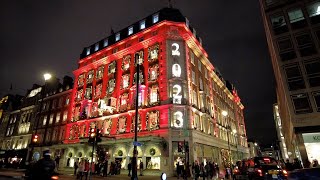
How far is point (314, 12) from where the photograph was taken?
24.6 meters

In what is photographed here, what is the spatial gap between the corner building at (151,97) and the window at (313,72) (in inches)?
559

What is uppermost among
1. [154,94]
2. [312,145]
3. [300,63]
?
[300,63]

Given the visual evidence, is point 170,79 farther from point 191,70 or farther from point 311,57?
point 311,57

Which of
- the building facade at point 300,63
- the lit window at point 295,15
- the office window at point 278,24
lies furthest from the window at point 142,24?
the lit window at point 295,15

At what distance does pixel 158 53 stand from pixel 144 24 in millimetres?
7388

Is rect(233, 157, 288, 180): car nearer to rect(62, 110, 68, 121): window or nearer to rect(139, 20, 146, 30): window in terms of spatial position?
rect(139, 20, 146, 30): window

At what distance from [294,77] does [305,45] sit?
386 centimetres

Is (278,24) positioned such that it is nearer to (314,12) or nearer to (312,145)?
(314,12)

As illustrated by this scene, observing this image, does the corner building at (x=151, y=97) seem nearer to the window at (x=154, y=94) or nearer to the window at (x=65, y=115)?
the window at (x=154, y=94)

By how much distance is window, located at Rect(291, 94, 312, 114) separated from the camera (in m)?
22.4

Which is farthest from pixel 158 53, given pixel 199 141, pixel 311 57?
pixel 311 57

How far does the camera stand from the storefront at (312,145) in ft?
68.6

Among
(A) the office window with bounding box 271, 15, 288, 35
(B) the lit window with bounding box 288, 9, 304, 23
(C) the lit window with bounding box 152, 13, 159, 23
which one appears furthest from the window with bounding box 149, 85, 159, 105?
(B) the lit window with bounding box 288, 9, 304, 23

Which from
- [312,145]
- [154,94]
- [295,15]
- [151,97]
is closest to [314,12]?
[295,15]
